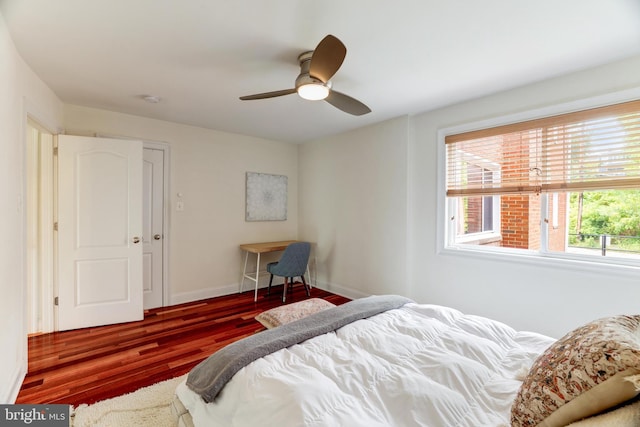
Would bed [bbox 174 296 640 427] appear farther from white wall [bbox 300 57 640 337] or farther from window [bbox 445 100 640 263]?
window [bbox 445 100 640 263]

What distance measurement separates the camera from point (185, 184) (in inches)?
149

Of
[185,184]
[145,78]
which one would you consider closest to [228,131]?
[185,184]

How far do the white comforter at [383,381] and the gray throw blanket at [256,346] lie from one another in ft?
0.13

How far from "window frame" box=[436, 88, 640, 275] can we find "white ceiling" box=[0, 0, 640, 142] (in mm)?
279

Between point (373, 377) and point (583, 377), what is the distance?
69 cm

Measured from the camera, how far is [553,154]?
2.47 m

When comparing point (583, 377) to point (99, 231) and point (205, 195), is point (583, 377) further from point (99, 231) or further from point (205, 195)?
point (205, 195)

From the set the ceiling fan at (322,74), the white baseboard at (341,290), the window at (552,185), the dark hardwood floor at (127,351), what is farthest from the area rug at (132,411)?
the window at (552,185)

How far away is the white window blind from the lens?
216cm

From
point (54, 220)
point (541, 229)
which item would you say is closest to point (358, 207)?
point (541, 229)

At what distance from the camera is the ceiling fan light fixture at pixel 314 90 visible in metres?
2.01

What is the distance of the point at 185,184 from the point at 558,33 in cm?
388

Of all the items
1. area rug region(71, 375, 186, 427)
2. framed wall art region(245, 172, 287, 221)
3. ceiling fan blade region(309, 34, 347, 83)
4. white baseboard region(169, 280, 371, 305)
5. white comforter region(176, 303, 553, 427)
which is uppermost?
ceiling fan blade region(309, 34, 347, 83)

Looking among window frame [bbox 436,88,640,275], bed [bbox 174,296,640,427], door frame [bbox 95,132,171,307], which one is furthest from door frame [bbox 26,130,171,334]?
window frame [bbox 436,88,640,275]
